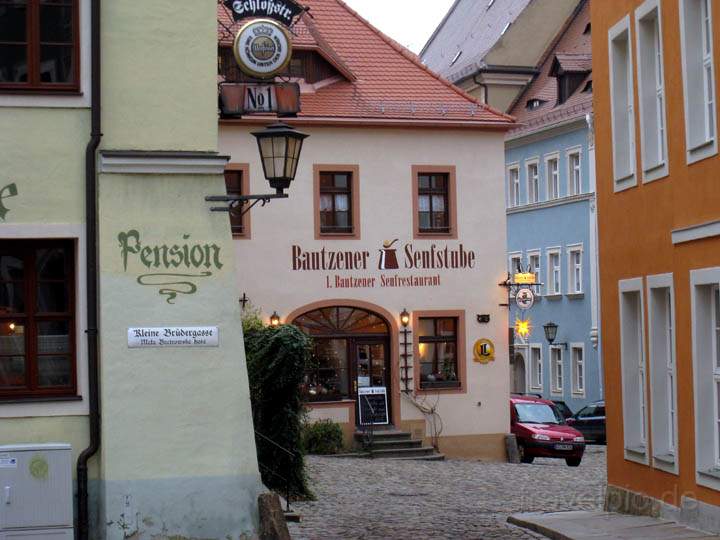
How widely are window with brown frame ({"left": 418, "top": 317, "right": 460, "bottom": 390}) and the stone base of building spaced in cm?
1474

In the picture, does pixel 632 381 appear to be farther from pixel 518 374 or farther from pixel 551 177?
pixel 518 374

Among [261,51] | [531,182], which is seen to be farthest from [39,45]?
Answer: [531,182]

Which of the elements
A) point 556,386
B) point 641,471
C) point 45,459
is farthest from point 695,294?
point 556,386

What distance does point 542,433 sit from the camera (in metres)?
33.6

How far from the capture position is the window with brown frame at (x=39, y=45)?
42.9 ft

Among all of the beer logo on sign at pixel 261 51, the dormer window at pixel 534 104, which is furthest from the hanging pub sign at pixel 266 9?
the dormer window at pixel 534 104

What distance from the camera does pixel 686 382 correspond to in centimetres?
1538

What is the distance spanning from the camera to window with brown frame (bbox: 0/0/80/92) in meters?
13.1

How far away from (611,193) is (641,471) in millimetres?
3589

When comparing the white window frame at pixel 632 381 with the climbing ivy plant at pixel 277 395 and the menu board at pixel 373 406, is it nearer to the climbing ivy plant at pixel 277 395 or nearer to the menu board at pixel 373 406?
the climbing ivy plant at pixel 277 395

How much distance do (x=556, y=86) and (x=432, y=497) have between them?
1392 inches

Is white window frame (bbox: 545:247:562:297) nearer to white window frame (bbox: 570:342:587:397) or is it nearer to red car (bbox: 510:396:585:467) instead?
white window frame (bbox: 570:342:587:397)

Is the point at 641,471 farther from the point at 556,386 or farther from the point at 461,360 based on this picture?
the point at 556,386

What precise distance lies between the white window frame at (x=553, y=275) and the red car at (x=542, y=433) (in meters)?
17.6
